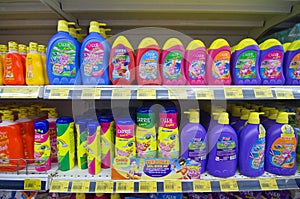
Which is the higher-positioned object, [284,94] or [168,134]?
[284,94]

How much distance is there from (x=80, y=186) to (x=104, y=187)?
0.40 ft

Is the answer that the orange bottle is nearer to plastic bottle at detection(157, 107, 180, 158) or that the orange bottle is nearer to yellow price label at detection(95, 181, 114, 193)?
yellow price label at detection(95, 181, 114, 193)

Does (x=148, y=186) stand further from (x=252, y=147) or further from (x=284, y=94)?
(x=284, y=94)

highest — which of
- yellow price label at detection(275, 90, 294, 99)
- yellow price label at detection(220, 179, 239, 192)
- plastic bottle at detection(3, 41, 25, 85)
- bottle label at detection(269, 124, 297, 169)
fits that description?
plastic bottle at detection(3, 41, 25, 85)

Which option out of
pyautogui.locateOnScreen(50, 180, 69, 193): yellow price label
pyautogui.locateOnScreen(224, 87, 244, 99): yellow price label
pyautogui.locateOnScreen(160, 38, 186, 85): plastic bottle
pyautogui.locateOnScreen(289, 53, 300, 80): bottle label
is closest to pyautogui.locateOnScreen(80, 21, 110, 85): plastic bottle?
pyautogui.locateOnScreen(160, 38, 186, 85): plastic bottle

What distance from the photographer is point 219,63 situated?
3.42 ft

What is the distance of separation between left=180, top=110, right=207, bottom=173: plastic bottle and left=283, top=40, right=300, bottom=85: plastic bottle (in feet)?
1.79

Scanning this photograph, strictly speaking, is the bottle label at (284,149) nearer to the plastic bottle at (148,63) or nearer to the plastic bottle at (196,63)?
the plastic bottle at (196,63)

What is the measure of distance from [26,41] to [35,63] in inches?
28.2

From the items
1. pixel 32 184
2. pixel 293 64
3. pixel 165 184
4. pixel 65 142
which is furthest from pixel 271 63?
pixel 32 184

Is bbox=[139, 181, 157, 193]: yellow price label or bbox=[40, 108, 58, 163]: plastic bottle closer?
bbox=[139, 181, 157, 193]: yellow price label

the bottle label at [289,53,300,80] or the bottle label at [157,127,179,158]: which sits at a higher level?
the bottle label at [289,53,300,80]

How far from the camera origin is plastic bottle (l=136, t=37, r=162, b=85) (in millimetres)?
1032

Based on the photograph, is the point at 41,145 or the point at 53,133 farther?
the point at 53,133
